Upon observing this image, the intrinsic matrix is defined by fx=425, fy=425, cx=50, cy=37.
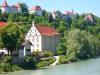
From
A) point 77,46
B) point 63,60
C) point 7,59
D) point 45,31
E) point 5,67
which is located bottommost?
point 63,60

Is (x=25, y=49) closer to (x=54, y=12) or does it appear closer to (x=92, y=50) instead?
(x=92, y=50)

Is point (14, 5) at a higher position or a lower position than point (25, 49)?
higher

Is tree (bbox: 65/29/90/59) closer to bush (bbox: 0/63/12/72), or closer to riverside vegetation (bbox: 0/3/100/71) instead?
riverside vegetation (bbox: 0/3/100/71)

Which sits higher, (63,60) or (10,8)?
(10,8)

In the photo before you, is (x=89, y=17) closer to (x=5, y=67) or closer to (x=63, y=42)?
(x=63, y=42)

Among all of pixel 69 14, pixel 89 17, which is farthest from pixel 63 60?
pixel 69 14

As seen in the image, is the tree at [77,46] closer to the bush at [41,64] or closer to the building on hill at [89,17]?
the bush at [41,64]

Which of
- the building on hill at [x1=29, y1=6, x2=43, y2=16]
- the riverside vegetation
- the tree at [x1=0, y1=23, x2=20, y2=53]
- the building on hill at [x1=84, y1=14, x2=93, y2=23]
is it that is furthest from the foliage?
the building on hill at [x1=84, y1=14, x2=93, y2=23]

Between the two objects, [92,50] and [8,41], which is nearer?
[8,41]

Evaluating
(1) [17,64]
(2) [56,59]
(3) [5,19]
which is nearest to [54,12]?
(3) [5,19]

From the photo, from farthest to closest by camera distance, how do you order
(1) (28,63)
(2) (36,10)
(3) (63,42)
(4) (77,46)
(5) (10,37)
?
(2) (36,10) → (3) (63,42) → (4) (77,46) → (1) (28,63) → (5) (10,37)

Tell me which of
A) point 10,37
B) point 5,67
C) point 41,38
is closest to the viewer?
point 5,67
